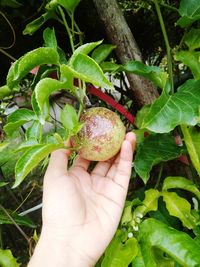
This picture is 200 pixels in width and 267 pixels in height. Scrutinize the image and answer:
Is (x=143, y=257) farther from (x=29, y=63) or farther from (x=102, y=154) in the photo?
(x=29, y=63)

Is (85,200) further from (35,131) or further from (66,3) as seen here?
(66,3)

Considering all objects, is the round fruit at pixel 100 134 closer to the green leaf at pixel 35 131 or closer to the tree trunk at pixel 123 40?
the green leaf at pixel 35 131

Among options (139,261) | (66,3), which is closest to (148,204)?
(139,261)

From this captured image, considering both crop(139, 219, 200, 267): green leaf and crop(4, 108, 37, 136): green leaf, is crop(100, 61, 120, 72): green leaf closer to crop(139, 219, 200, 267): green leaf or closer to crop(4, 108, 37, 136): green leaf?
crop(4, 108, 37, 136): green leaf

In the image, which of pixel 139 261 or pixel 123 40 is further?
pixel 123 40

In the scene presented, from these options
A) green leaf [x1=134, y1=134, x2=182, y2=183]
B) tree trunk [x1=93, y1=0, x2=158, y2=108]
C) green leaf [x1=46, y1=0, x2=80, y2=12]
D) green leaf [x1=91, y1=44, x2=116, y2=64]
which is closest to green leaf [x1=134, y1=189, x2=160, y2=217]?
green leaf [x1=134, y1=134, x2=182, y2=183]

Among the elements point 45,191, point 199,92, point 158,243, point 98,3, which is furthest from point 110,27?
point 158,243
